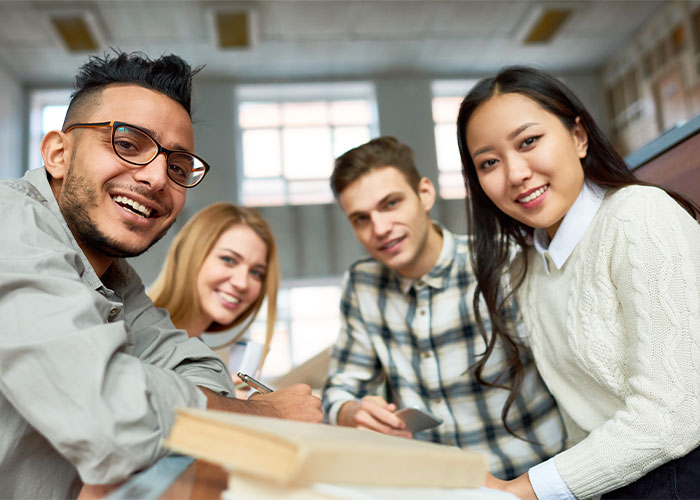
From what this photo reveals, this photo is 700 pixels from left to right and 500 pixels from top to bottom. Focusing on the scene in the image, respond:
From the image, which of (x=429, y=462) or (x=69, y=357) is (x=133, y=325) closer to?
(x=69, y=357)

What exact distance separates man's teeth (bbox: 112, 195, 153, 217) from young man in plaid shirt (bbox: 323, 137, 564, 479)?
0.82 m

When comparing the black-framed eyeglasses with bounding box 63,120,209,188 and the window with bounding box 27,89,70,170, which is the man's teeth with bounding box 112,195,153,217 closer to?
the black-framed eyeglasses with bounding box 63,120,209,188

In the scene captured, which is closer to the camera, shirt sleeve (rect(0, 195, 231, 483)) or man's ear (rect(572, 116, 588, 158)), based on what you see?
shirt sleeve (rect(0, 195, 231, 483))

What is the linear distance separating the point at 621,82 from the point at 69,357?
8.49 meters

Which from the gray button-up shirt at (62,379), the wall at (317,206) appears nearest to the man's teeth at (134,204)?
the gray button-up shirt at (62,379)

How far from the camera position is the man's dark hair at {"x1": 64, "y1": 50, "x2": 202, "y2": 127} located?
104 centimetres

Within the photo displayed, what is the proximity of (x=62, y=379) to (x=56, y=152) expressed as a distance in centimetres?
53

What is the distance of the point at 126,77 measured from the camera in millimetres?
1045

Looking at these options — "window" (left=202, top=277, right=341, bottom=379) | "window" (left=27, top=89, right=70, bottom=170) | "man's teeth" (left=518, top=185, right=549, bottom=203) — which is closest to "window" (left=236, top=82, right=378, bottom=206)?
"window" (left=202, top=277, right=341, bottom=379)

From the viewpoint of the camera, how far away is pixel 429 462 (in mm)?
516

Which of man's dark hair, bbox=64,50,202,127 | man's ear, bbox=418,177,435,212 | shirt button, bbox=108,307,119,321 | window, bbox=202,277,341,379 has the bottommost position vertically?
window, bbox=202,277,341,379

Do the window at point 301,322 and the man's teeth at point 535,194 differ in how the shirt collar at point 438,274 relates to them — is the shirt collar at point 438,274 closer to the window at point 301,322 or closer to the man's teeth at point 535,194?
the man's teeth at point 535,194

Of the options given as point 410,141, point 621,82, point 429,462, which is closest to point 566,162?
point 429,462

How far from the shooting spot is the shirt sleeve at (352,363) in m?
1.79
